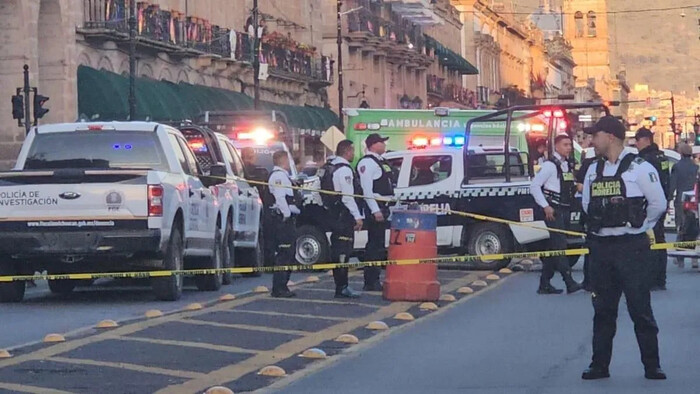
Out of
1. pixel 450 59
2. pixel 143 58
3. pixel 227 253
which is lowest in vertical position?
pixel 227 253

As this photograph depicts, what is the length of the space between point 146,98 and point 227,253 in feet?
74.9

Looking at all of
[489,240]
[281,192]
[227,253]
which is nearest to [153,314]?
[281,192]

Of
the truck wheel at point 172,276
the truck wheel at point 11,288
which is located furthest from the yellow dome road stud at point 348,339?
the truck wheel at point 11,288

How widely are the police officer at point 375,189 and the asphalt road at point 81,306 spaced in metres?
1.93

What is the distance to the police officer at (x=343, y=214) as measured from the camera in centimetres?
1792

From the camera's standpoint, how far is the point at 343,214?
59.0ft

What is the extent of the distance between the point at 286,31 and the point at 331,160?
153ft

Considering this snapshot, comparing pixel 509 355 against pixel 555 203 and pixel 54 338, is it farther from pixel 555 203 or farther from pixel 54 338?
pixel 555 203

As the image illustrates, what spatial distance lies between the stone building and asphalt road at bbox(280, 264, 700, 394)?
2455cm

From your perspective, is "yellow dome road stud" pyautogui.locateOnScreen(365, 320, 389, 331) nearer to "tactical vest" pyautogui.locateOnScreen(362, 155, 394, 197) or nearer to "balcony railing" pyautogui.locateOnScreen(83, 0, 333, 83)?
"tactical vest" pyautogui.locateOnScreen(362, 155, 394, 197)

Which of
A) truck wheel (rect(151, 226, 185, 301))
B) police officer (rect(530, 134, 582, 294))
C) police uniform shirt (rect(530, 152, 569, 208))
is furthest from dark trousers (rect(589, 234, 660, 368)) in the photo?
police uniform shirt (rect(530, 152, 569, 208))

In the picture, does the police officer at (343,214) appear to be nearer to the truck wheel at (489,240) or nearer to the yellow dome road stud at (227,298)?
the yellow dome road stud at (227,298)

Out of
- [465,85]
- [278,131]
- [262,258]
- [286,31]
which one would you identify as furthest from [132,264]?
[465,85]

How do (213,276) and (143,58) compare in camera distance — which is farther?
(143,58)
